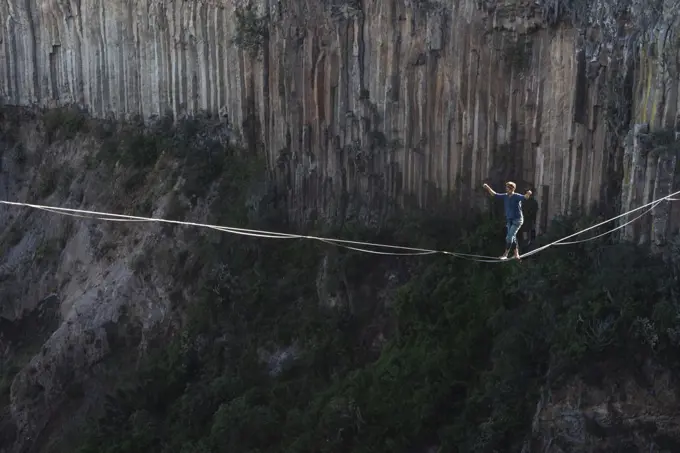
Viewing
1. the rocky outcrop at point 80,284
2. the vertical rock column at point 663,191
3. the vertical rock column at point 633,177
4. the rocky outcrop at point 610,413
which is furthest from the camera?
the rocky outcrop at point 80,284

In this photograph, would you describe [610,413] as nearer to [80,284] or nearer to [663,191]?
[663,191]

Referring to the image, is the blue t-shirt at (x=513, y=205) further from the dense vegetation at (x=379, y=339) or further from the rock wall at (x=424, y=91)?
the rock wall at (x=424, y=91)

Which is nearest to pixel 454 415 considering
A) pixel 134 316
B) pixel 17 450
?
pixel 134 316

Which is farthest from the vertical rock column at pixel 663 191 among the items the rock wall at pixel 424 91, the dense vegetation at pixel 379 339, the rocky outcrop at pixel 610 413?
the rocky outcrop at pixel 610 413

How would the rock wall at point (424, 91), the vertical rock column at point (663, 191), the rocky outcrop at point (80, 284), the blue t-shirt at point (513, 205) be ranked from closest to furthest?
the vertical rock column at point (663, 191), the blue t-shirt at point (513, 205), the rock wall at point (424, 91), the rocky outcrop at point (80, 284)

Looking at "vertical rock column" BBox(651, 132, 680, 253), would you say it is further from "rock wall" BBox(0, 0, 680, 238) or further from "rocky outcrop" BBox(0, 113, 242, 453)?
"rocky outcrop" BBox(0, 113, 242, 453)

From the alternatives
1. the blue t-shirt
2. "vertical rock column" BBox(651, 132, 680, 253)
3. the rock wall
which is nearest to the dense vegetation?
"vertical rock column" BBox(651, 132, 680, 253)

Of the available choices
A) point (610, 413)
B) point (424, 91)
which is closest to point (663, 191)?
point (610, 413)
